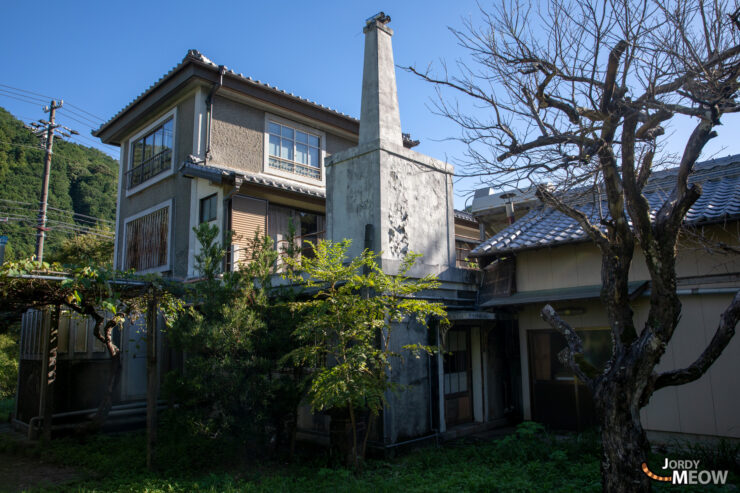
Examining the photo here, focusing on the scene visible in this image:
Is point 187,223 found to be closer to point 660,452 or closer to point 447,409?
point 447,409

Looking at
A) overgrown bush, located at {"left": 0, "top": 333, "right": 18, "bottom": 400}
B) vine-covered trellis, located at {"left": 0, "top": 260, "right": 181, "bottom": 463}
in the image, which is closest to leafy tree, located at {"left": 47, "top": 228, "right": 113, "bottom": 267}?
overgrown bush, located at {"left": 0, "top": 333, "right": 18, "bottom": 400}

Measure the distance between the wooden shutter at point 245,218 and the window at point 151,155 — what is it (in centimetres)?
305

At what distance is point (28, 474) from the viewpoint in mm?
7441

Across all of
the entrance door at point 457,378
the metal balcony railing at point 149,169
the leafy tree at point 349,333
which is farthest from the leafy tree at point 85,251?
the leafy tree at point 349,333

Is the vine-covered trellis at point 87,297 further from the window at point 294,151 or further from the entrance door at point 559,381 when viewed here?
the entrance door at point 559,381

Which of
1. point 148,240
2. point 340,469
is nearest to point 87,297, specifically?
point 340,469

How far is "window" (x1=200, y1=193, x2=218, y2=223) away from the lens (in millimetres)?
12284

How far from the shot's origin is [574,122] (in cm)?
592

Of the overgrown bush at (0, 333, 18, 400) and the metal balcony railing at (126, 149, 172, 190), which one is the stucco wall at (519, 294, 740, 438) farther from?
the overgrown bush at (0, 333, 18, 400)

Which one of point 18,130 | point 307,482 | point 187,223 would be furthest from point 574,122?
point 18,130

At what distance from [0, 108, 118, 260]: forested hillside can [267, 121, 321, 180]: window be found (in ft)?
51.7

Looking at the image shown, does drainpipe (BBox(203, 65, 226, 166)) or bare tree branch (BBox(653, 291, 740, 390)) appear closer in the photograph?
bare tree branch (BBox(653, 291, 740, 390))

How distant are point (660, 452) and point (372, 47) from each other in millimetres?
8703

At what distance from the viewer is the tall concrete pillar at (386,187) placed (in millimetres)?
8805
